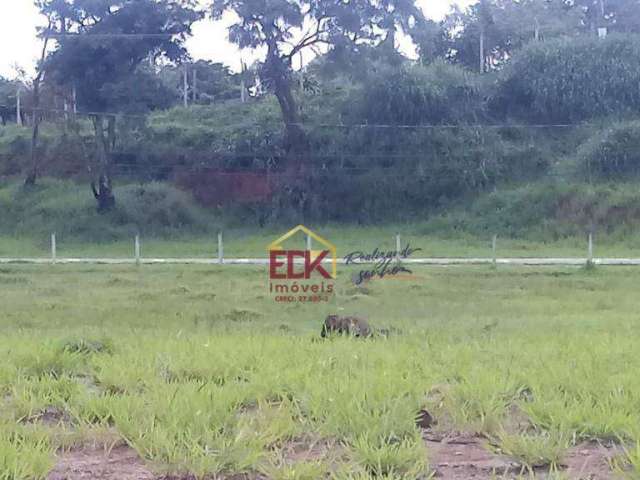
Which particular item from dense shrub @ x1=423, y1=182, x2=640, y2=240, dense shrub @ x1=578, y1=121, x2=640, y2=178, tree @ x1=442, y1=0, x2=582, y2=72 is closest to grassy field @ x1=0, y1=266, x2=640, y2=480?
dense shrub @ x1=423, y1=182, x2=640, y2=240

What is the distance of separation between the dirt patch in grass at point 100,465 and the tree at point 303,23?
27.6m

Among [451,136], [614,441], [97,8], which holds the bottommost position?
[614,441]

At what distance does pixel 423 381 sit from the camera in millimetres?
4309

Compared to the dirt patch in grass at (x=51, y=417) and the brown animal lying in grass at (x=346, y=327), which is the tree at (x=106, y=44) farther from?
the dirt patch in grass at (x=51, y=417)

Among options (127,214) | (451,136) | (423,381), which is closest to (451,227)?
(451,136)

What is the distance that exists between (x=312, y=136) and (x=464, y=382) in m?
29.3

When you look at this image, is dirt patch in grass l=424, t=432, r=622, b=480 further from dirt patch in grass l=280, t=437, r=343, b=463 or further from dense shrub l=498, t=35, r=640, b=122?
dense shrub l=498, t=35, r=640, b=122

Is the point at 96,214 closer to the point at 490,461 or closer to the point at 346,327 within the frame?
the point at 346,327

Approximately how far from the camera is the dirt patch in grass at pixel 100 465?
3.10 meters

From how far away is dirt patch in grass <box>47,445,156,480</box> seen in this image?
3.10 metres

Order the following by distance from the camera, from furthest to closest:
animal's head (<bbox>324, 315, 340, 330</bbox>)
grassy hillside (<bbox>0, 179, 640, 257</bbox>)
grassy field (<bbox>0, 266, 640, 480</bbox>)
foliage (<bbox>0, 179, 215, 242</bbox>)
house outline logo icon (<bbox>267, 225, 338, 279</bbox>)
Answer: foliage (<bbox>0, 179, 215, 242</bbox>), grassy hillside (<bbox>0, 179, 640, 257</bbox>), house outline logo icon (<bbox>267, 225, 338, 279</bbox>), animal's head (<bbox>324, 315, 340, 330</bbox>), grassy field (<bbox>0, 266, 640, 480</bbox>)

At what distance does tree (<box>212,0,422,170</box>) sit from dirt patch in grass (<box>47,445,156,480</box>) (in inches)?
1088

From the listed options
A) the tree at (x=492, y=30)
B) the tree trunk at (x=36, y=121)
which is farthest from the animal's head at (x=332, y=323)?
the tree at (x=492, y=30)

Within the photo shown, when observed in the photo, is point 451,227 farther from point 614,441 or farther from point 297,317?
point 614,441
